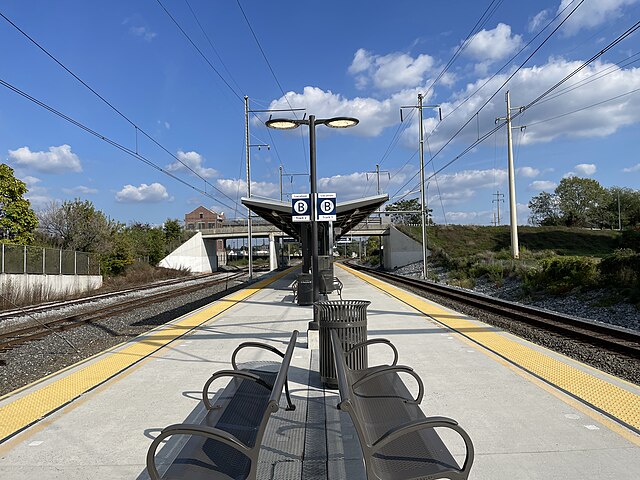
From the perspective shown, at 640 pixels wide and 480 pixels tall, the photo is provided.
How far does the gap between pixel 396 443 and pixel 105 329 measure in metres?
12.4

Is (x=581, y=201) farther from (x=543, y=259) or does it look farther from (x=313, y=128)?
(x=313, y=128)

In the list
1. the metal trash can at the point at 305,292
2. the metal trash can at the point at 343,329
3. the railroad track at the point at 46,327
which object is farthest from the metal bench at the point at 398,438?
the metal trash can at the point at 305,292

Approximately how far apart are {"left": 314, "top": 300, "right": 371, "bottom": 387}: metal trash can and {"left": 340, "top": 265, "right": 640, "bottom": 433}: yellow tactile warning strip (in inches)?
93.3

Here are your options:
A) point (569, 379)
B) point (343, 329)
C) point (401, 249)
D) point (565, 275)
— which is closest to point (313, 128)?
point (343, 329)

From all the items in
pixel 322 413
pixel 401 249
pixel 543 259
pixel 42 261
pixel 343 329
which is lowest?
pixel 322 413

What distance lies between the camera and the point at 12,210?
29812mm

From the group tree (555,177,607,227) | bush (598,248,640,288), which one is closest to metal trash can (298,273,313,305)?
bush (598,248,640,288)

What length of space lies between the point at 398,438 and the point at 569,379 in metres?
3.84

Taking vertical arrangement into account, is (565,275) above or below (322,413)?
above

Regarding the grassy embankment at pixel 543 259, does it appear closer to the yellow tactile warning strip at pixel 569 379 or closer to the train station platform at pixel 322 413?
the yellow tactile warning strip at pixel 569 379

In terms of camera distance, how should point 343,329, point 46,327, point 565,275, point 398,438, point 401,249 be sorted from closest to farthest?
point 398,438 → point 343,329 → point 46,327 → point 565,275 → point 401,249

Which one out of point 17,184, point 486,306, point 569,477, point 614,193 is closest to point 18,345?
point 569,477

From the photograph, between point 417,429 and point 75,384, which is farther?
point 75,384

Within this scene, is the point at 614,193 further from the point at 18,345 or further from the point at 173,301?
the point at 18,345
